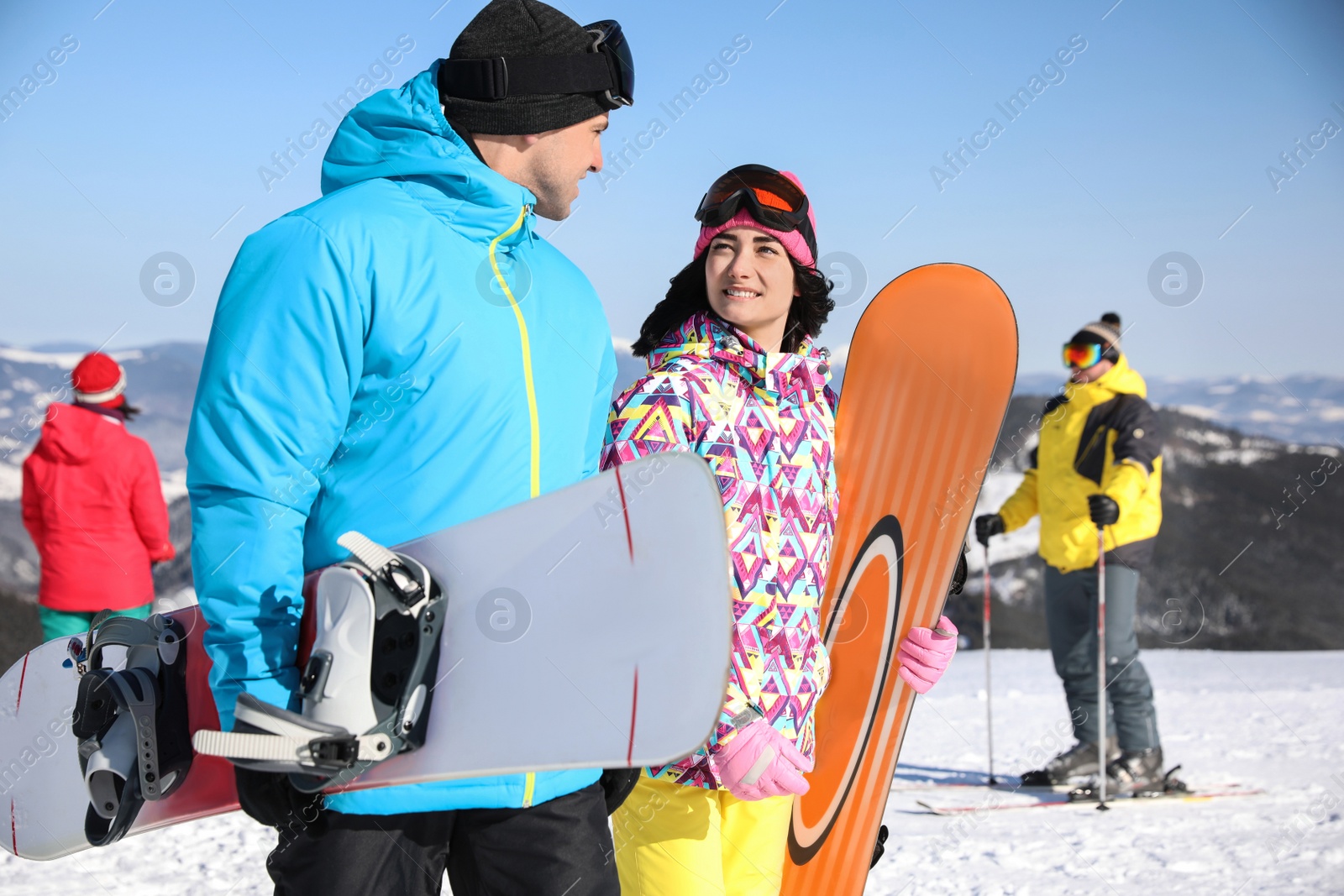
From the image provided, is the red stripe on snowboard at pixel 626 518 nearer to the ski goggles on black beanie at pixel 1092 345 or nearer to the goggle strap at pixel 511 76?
the goggle strap at pixel 511 76

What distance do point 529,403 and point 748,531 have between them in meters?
0.68

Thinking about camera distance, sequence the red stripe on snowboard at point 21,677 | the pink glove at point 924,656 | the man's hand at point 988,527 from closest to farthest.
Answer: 1. the red stripe on snowboard at point 21,677
2. the pink glove at point 924,656
3. the man's hand at point 988,527

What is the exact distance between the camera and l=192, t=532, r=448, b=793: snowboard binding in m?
1.16

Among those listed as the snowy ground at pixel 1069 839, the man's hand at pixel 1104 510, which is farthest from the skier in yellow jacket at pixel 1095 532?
the snowy ground at pixel 1069 839

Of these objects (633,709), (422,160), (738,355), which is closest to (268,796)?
(633,709)

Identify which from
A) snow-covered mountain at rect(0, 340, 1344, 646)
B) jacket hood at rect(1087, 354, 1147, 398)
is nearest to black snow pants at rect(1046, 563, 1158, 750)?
jacket hood at rect(1087, 354, 1147, 398)

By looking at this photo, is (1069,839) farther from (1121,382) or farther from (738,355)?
(738,355)

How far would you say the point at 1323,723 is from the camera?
5.92 m

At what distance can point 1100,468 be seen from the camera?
4.75m

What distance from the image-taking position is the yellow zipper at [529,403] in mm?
1378

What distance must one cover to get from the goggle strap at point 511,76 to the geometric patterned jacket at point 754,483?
62cm

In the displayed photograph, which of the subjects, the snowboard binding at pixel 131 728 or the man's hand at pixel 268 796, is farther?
the snowboard binding at pixel 131 728

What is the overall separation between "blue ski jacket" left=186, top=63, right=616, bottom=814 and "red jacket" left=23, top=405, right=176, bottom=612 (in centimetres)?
352

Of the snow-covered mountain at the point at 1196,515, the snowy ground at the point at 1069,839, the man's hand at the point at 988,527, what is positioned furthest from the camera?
the snow-covered mountain at the point at 1196,515
